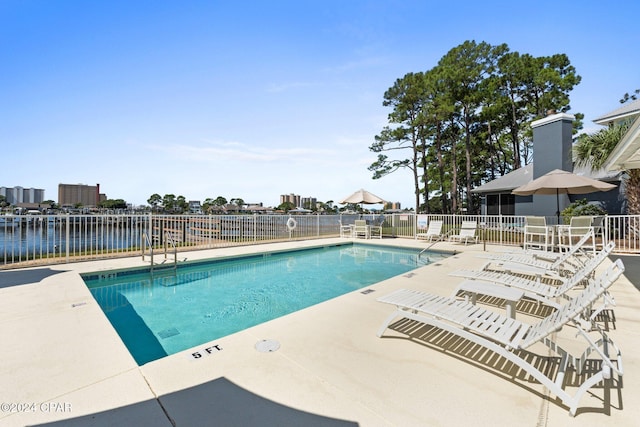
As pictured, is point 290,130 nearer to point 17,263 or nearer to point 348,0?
point 348,0

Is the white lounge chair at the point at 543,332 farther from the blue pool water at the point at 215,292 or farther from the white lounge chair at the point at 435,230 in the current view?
the white lounge chair at the point at 435,230

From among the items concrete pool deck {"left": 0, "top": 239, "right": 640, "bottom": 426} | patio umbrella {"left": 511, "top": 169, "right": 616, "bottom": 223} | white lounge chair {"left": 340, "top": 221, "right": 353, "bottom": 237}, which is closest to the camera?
concrete pool deck {"left": 0, "top": 239, "right": 640, "bottom": 426}

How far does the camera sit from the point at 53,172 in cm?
2081

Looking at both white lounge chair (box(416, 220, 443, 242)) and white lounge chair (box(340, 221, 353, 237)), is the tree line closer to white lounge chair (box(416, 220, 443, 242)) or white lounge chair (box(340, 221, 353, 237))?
white lounge chair (box(340, 221, 353, 237))

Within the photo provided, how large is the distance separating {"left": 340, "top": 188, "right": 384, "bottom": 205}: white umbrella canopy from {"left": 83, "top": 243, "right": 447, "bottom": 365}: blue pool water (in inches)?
206

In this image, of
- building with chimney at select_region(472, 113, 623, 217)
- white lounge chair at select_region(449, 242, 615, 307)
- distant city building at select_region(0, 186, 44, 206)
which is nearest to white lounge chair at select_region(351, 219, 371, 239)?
building with chimney at select_region(472, 113, 623, 217)

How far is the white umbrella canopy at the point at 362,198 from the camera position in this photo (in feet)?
45.8

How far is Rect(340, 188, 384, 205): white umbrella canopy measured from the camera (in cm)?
1397

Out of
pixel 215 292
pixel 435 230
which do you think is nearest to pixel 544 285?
pixel 215 292

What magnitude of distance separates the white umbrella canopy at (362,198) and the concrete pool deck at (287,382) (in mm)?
10977

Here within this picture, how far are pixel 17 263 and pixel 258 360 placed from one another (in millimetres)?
7571

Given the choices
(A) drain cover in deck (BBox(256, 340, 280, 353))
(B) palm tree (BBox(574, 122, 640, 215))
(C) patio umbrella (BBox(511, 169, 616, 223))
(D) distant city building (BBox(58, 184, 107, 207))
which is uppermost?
(D) distant city building (BBox(58, 184, 107, 207))

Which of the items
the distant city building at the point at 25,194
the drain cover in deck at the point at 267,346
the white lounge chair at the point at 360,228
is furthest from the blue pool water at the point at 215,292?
the distant city building at the point at 25,194

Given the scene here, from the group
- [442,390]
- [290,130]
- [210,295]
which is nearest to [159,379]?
[442,390]
